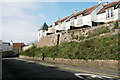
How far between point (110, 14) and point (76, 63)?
13.2 metres

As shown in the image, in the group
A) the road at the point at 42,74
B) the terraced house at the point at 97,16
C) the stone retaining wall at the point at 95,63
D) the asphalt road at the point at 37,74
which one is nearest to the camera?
the road at the point at 42,74

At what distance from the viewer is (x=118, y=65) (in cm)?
979

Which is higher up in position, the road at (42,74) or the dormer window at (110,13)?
the dormer window at (110,13)

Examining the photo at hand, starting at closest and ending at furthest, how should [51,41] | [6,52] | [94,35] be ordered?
[94,35]
[51,41]
[6,52]

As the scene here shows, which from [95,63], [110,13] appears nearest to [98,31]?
[110,13]

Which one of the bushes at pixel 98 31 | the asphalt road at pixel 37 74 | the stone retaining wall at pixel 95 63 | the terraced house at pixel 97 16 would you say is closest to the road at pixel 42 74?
the asphalt road at pixel 37 74

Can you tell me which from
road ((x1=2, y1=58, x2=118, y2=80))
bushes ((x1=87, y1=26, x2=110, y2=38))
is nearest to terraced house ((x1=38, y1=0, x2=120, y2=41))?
bushes ((x1=87, y1=26, x2=110, y2=38))

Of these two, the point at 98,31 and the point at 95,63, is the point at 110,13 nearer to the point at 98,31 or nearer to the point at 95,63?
the point at 98,31

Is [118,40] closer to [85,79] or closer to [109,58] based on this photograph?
[109,58]

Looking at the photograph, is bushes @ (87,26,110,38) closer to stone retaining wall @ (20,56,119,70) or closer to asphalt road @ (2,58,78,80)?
stone retaining wall @ (20,56,119,70)

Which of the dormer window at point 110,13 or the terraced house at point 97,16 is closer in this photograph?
the terraced house at point 97,16

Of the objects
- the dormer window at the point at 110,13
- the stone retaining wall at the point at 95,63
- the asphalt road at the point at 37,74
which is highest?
the dormer window at the point at 110,13

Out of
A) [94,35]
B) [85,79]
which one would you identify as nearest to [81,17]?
[94,35]

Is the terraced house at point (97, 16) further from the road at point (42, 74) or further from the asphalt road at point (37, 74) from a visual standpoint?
the asphalt road at point (37, 74)
